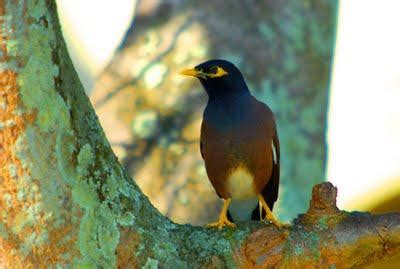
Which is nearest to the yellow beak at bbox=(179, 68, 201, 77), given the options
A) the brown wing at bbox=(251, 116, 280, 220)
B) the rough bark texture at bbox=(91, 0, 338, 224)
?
the brown wing at bbox=(251, 116, 280, 220)

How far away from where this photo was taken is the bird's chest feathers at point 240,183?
5.94 meters

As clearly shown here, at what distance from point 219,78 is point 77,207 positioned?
2013mm

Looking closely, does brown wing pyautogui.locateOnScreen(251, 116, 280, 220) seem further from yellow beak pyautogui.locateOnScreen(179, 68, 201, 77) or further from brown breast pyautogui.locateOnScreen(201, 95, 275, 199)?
yellow beak pyautogui.locateOnScreen(179, 68, 201, 77)

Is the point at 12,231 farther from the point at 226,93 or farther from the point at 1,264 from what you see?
the point at 226,93

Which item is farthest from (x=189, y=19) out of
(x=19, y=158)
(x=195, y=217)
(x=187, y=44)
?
(x=19, y=158)

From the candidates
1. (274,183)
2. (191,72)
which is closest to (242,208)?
(274,183)

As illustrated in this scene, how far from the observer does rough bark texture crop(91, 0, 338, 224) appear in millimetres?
7383

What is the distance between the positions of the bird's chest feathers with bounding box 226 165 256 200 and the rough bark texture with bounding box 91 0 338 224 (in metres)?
1.19

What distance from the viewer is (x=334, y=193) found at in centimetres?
471

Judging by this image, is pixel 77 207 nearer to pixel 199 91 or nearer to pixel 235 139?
pixel 235 139

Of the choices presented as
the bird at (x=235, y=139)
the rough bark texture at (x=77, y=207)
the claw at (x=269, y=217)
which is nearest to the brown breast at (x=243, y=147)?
the bird at (x=235, y=139)

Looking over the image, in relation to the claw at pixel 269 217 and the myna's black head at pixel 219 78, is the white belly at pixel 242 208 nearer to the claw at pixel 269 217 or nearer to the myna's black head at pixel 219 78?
the claw at pixel 269 217

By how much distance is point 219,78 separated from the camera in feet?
20.0

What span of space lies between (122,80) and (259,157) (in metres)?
2.03
